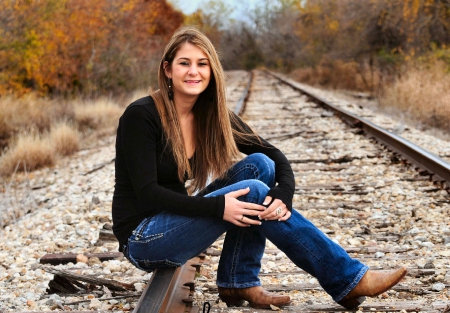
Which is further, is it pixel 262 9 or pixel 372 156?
pixel 262 9

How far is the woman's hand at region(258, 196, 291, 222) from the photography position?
2740 mm

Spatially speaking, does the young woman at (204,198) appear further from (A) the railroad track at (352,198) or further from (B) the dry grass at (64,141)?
(B) the dry grass at (64,141)

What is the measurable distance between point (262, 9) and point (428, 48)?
62.2m

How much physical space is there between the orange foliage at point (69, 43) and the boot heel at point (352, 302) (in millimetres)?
9668

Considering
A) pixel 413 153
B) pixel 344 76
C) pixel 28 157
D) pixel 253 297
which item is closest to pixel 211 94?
pixel 253 297

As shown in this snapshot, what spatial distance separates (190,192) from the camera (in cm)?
327

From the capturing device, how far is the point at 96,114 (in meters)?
11.5

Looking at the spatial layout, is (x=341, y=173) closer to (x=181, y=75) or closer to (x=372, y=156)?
(x=372, y=156)

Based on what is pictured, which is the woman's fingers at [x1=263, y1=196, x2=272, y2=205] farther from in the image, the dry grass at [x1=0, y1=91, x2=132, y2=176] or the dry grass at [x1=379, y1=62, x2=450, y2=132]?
the dry grass at [x1=379, y1=62, x2=450, y2=132]

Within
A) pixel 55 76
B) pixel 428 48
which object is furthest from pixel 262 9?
pixel 55 76

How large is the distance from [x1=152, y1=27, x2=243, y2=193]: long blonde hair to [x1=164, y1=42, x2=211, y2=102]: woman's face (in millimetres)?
28

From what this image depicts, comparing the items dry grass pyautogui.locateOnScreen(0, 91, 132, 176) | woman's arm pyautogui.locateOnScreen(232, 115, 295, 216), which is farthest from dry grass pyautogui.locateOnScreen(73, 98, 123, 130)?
woman's arm pyautogui.locateOnScreen(232, 115, 295, 216)

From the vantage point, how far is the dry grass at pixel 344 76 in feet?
61.6

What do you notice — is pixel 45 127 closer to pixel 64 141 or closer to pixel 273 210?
pixel 64 141
